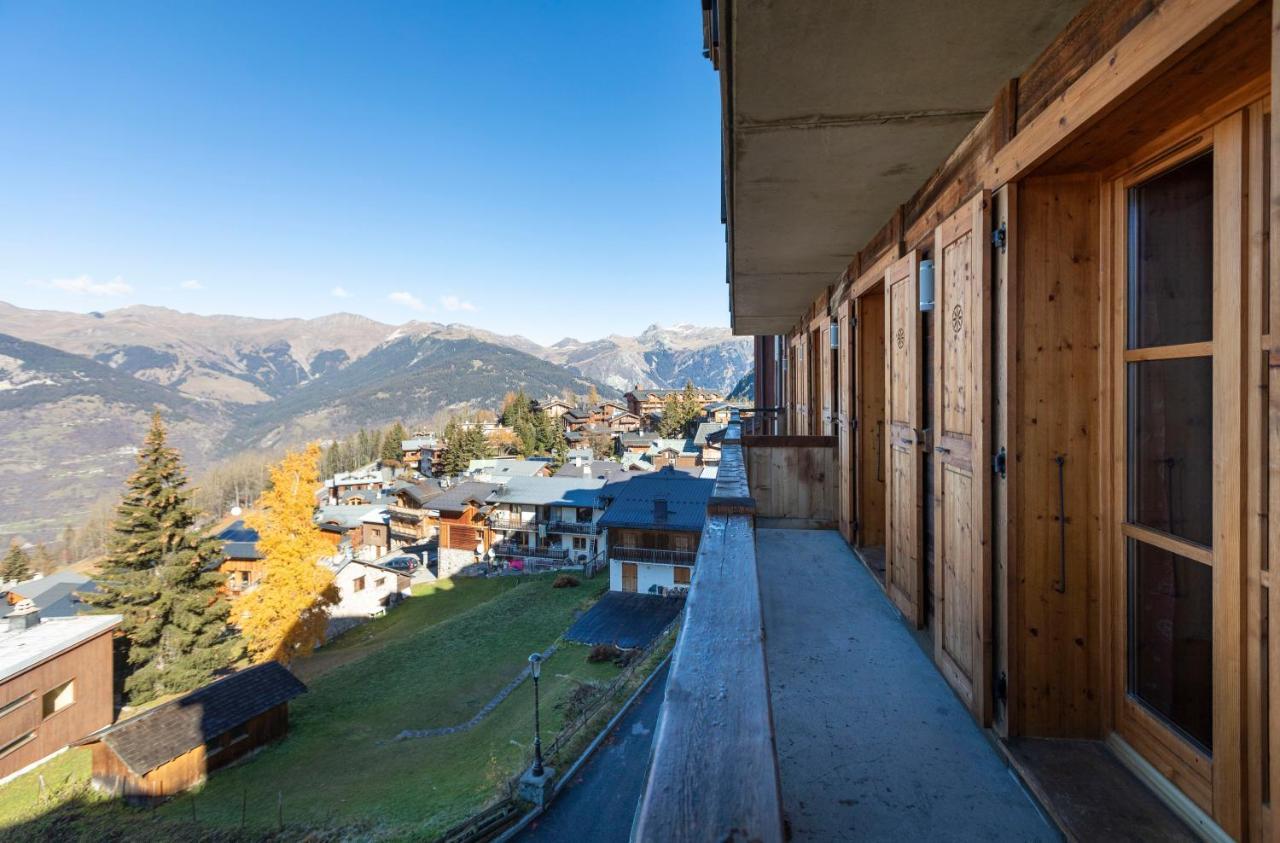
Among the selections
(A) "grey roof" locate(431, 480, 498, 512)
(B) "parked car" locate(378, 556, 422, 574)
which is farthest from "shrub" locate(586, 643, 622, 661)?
(B) "parked car" locate(378, 556, 422, 574)

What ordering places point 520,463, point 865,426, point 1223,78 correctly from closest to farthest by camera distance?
point 1223,78 → point 865,426 → point 520,463

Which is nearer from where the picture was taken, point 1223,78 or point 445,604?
point 1223,78

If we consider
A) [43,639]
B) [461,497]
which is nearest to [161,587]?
[43,639]

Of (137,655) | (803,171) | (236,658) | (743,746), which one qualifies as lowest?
(236,658)

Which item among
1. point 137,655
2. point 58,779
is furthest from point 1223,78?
point 137,655

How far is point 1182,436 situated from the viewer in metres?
1.94

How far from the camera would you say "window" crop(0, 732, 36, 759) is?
14.2 m

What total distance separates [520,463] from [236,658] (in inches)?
1013

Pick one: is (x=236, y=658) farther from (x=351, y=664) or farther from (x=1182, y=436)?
(x=1182, y=436)

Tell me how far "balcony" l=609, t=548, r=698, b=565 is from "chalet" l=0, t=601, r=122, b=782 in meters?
17.8

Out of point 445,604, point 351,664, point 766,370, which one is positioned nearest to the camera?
point 766,370

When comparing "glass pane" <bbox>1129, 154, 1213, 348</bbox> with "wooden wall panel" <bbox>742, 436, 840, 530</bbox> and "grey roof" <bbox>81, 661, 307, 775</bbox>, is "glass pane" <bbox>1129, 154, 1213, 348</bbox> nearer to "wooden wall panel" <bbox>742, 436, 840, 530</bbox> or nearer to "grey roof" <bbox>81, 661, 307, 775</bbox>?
"wooden wall panel" <bbox>742, 436, 840, 530</bbox>

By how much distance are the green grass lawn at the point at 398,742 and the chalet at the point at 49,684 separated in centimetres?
97

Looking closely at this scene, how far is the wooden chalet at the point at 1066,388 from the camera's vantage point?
4.94 ft
